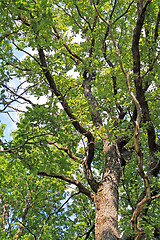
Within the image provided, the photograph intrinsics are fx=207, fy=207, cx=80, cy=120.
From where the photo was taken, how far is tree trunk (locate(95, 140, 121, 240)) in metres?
5.60

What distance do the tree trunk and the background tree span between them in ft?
0.10

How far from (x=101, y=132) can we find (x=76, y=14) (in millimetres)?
6648

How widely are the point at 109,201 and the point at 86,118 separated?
3259 millimetres

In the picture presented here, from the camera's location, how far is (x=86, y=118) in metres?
8.21

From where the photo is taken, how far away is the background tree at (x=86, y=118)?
4812 millimetres

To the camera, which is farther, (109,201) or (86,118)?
(86,118)

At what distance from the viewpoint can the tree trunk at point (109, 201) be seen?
560cm

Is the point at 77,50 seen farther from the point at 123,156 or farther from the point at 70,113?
the point at 123,156

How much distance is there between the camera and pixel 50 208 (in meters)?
11.8

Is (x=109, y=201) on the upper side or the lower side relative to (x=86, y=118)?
lower

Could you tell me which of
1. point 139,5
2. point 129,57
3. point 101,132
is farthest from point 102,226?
point 129,57

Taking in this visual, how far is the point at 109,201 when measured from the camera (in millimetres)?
6242

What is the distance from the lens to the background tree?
15.8ft

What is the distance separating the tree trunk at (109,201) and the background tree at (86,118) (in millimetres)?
29
